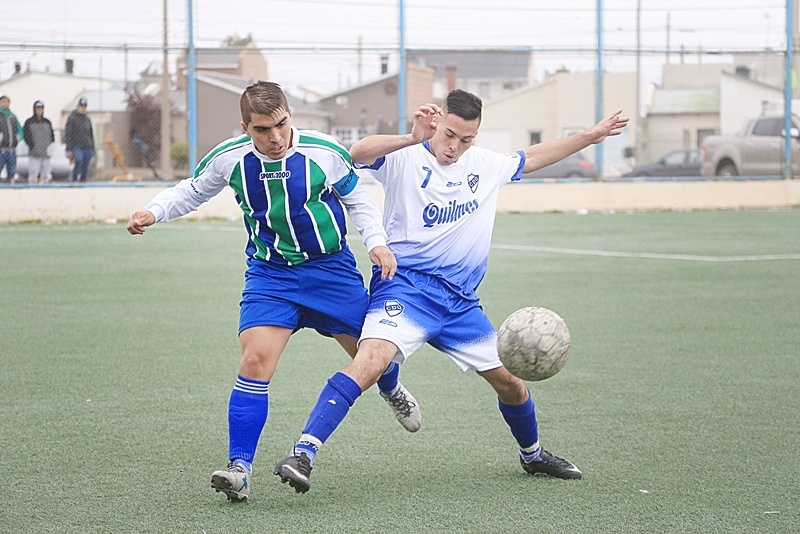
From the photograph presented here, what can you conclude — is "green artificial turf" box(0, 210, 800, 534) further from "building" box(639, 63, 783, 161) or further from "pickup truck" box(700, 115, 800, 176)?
"building" box(639, 63, 783, 161)

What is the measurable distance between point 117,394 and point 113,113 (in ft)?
48.9

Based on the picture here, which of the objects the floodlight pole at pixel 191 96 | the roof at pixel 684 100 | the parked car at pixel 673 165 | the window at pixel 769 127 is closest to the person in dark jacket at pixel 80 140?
the floodlight pole at pixel 191 96

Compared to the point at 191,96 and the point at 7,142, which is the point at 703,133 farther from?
the point at 7,142

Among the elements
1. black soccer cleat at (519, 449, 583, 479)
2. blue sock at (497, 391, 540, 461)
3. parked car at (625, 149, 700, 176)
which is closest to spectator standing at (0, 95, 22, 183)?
parked car at (625, 149, 700, 176)

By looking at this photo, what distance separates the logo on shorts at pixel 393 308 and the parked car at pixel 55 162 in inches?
617

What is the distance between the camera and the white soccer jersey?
16.5ft

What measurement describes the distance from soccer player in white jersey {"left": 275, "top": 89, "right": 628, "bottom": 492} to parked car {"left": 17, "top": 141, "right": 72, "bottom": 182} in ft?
50.2

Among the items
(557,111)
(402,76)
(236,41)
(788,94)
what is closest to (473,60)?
(402,76)

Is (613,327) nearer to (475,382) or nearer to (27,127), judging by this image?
(475,382)

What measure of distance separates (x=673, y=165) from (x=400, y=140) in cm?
2049

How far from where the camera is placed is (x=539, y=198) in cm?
2114

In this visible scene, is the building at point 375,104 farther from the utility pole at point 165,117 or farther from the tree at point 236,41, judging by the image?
the utility pole at point 165,117

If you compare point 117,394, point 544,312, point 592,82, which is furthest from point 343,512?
point 592,82

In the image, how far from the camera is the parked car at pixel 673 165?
2366cm
